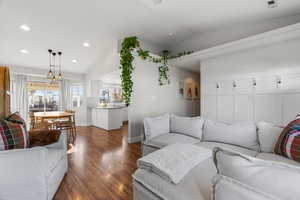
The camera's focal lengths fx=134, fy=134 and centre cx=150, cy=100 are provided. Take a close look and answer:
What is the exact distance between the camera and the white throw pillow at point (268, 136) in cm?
170

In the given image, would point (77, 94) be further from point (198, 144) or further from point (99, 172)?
point (198, 144)

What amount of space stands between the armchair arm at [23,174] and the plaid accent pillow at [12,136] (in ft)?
1.18

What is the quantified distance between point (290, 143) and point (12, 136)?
311 centimetres

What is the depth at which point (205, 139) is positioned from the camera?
89.3 inches

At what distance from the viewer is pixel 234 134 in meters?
1.98

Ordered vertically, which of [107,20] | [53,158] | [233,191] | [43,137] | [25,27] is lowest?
[53,158]

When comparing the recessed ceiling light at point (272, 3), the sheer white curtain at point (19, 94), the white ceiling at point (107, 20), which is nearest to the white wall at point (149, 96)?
the white ceiling at point (107, 20)

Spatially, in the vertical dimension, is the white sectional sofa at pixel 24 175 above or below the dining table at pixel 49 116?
below

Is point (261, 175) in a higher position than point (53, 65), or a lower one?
lower

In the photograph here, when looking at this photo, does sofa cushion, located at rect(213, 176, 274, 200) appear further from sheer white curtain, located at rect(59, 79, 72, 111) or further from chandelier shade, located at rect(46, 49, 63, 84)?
sheer white curtain, located at rect(59, 79, 72, 111)

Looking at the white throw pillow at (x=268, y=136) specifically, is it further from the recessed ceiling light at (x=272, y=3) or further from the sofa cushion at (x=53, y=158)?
the sofa cushion at (x=53, y=158)

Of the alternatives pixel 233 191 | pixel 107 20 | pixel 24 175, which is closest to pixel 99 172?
pixel 24 175

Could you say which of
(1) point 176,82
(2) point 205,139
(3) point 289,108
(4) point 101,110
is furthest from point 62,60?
(3) point 289,108

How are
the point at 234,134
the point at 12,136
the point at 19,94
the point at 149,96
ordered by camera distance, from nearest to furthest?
1. the point at 12,136
2. the point at 234,134
3. the point at 149,96
4. the point at 19,94
